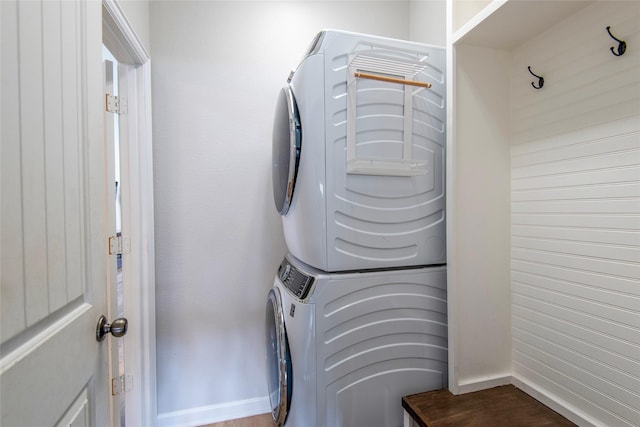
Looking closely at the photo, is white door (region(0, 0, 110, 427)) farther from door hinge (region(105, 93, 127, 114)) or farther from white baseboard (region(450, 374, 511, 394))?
white baseboard (region(450, 374, 511, 394))

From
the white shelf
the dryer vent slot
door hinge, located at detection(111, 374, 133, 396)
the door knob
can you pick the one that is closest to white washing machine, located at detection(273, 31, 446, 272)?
the dryer vent slot

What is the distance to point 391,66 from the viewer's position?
113cm

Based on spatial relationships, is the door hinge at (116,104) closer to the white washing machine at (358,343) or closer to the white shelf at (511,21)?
the white washing machine at (358,343)

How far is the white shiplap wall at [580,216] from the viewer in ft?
2.71

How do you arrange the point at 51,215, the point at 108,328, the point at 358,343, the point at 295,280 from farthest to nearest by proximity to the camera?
the point at 295,280
the point at 358,343
the point at 108,328
the point at 51,215

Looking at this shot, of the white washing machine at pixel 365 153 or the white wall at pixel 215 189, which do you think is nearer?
the white washing machine at pixel 365 153

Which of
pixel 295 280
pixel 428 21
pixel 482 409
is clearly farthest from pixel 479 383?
pixel 428 21

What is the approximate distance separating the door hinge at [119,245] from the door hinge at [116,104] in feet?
2.16

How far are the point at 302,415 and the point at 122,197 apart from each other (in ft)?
4.73

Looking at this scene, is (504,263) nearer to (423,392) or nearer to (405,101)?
(423,392)

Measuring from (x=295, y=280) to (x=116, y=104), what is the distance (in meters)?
1.33

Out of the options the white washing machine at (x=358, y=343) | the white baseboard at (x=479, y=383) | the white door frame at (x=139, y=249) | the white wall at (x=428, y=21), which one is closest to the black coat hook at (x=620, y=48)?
the white washing machine at (x=358, y=343)

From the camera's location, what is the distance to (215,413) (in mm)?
1762

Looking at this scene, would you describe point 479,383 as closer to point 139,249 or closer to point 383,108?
point 383,108
